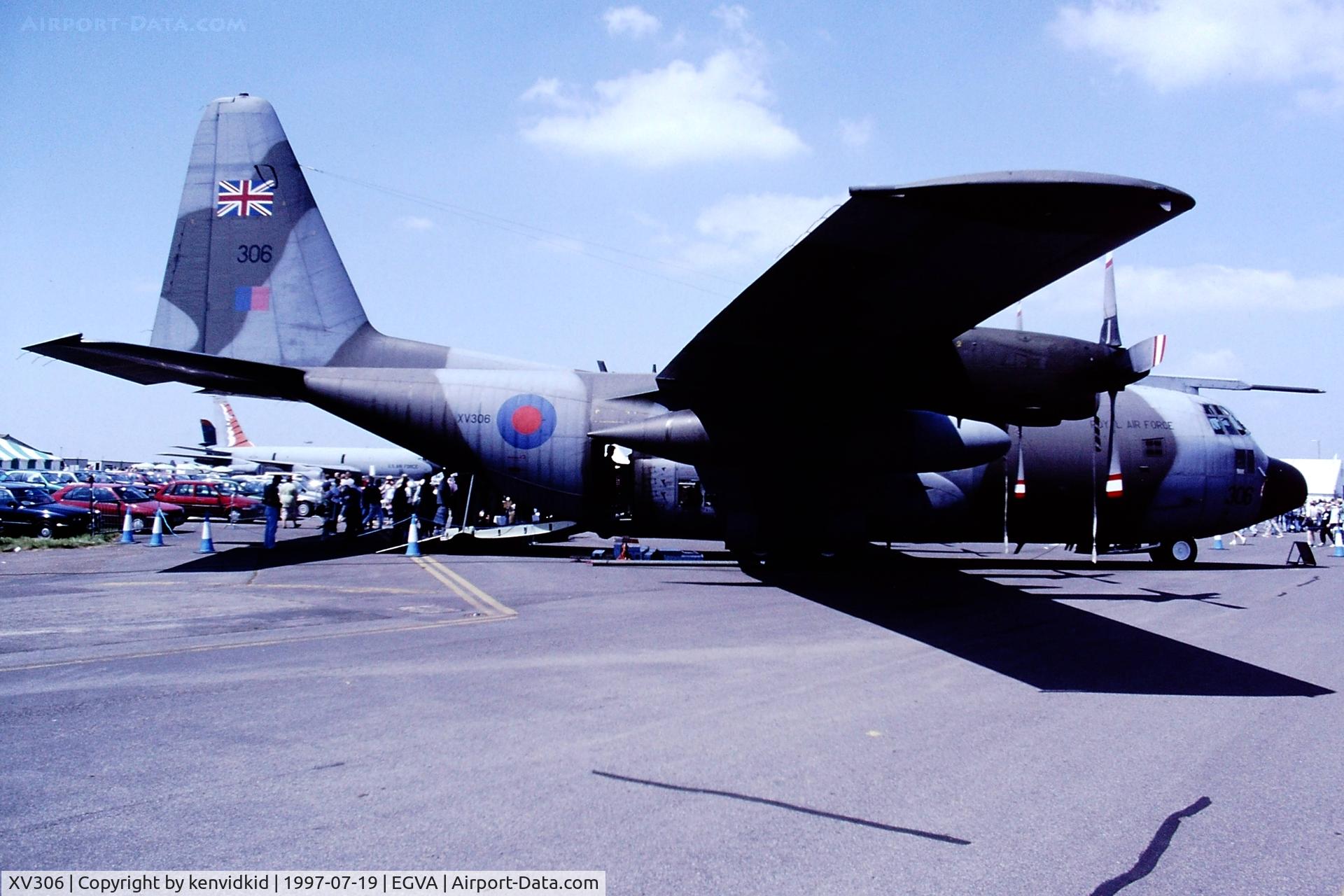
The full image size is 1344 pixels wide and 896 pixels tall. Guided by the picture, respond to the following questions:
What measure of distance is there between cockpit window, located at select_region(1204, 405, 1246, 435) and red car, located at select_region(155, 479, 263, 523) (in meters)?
36.2

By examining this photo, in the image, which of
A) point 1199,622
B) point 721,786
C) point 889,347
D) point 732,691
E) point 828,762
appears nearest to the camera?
point 721,786

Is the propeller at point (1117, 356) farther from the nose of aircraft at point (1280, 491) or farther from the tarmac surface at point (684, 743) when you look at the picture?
the nose of aircraft at point (1280, 491)

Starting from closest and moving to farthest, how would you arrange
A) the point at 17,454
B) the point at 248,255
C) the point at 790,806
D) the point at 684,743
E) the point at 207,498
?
the point at 790,806 < the point at 684,743 < the point at 248,255 < the point at 207,498 < the point at 17,454

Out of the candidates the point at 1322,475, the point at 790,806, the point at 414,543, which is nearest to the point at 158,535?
the point at 414,543

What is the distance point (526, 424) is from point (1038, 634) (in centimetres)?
1123

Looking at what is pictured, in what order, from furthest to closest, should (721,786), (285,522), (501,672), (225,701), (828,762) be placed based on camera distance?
(285,522) < (501,672) < (225,701) < (828,762) < (721,786)

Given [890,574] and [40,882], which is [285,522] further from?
[40,882]

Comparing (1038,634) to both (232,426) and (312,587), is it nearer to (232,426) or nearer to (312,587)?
(312,587)

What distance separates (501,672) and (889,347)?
321 inches

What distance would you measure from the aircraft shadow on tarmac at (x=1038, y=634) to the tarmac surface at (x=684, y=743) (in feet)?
0.26

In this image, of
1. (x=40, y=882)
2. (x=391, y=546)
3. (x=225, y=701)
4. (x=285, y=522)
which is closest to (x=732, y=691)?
(x=225, y=701)

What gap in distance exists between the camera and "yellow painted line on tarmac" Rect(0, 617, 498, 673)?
7.96m

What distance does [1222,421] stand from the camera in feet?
61.3

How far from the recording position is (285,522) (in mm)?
38594
